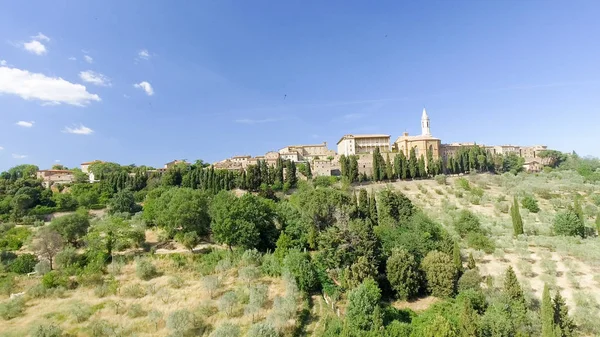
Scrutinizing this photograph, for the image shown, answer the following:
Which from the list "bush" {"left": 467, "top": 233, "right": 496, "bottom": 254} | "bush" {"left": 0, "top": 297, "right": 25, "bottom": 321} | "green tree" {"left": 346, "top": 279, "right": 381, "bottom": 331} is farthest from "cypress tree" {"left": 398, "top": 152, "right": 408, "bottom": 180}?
"bush" {"left": 0, "top": 297, "right": 25, "bottom": 321}

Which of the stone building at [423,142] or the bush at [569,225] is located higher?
the stone building at [423,142]

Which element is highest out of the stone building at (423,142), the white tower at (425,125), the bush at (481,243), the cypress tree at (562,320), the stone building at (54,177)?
the white tower at (425,125)

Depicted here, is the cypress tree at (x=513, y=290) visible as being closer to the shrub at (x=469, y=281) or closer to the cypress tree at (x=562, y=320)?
the cypress tree at (x=562, y=320)

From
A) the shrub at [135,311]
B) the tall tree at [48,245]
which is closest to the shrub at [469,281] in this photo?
the shrub at [135,311]

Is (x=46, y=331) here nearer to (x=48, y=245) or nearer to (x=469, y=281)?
(x=48, y=245)

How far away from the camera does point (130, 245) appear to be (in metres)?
25.8

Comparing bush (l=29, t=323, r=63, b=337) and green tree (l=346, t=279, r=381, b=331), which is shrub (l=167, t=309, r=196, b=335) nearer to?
bush (l=29, t=323, r=63, b=337)

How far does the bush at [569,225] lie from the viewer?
28484mm

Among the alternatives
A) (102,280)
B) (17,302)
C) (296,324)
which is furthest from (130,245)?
(296,324)

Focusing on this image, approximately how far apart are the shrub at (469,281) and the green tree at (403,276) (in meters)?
2.42

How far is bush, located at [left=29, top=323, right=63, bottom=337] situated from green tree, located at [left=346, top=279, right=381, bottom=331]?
44.4 ft

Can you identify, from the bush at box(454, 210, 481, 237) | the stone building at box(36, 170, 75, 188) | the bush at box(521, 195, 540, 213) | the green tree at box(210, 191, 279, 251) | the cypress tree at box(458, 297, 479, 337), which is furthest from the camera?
the stone building at box(36, 170, 75, 188)

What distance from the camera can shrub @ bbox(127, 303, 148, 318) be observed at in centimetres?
1670

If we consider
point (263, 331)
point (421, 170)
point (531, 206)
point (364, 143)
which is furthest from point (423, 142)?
point (263, 331)
